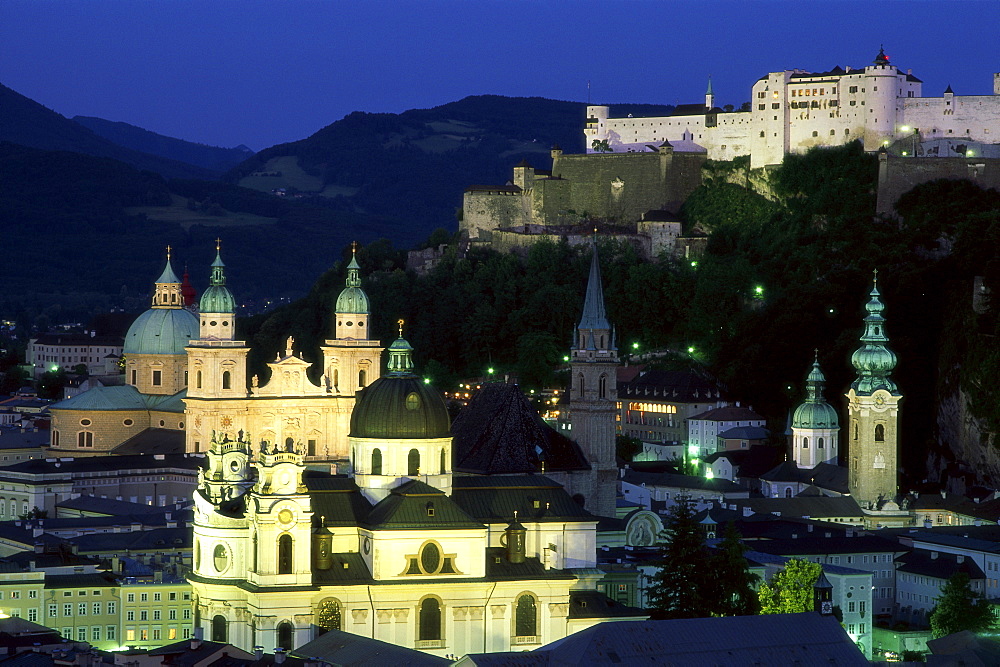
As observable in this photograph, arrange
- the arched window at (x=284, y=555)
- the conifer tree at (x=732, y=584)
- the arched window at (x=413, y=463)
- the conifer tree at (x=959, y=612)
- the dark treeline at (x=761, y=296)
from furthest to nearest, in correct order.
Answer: the dark treeline at (x=761, y=296)
the conifer tree at (x=959, y=612)
the conifer tree at (x=732, y=584)
the arched window at (x=413, y=463)
the arched window at (x=284, y=555)

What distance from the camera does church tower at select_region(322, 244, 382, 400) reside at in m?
95.6

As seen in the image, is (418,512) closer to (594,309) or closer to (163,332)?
(594,309)

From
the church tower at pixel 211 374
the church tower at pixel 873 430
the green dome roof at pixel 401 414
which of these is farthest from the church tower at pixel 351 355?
the green dome roof at pixel 401 414

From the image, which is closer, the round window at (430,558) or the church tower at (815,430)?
the round window at (430,558)

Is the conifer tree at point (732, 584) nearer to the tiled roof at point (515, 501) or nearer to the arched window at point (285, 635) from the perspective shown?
the tiled roof at point (515, 501)

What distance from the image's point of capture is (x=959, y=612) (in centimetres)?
6731

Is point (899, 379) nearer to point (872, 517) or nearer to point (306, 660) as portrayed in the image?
point (872, 517)

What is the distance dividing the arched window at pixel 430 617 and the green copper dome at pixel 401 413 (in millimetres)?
4641

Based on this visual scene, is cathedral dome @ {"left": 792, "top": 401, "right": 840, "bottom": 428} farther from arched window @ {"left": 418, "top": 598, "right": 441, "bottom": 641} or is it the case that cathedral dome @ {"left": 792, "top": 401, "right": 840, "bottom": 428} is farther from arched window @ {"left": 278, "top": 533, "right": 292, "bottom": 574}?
arched window @ {"left": 278, "top": 533, "right": 292, "bottom": 574}

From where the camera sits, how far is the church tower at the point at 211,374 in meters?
93.2

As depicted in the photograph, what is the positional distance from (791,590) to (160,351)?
46203 mm

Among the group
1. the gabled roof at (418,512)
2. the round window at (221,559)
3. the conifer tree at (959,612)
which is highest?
the gabled roof at (418,512)

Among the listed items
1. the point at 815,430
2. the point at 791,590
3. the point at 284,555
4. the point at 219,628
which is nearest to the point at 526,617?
the point at 284,555

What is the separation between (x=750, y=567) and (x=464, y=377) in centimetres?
5384
